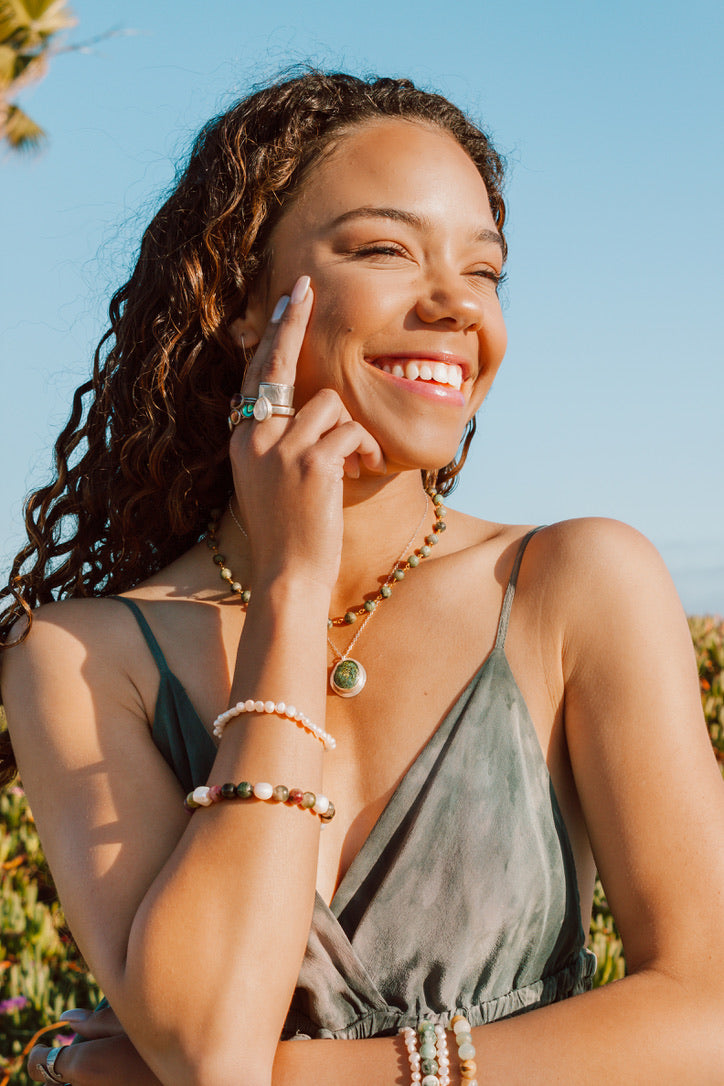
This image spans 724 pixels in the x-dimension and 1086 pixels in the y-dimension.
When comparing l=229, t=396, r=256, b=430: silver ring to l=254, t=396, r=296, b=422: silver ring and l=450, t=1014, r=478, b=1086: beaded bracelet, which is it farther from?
l=450, t=1014, r=478, b=1086: beaded bracelet

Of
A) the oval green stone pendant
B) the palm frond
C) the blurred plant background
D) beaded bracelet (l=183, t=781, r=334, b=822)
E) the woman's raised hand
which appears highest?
the palm frond

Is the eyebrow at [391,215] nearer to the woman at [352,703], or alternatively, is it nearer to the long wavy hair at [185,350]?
the woman at [352,703]

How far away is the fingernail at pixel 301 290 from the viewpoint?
281 cm

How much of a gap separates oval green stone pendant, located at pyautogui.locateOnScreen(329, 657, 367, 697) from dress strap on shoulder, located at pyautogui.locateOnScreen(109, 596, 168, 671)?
429mm

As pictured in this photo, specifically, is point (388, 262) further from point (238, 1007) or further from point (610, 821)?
point (238, 1007)

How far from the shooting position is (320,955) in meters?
2.42

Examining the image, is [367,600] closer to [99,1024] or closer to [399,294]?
[399,294]

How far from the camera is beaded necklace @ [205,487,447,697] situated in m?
2.82

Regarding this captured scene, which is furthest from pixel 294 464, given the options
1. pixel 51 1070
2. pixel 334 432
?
pixel 51 1070

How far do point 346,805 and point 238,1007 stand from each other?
0.65m

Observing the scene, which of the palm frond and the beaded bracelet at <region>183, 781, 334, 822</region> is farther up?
the palm frond

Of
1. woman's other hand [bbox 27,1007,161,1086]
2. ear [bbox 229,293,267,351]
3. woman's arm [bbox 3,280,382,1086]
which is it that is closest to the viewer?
woman's arm [bbox 3,280,382,1086]

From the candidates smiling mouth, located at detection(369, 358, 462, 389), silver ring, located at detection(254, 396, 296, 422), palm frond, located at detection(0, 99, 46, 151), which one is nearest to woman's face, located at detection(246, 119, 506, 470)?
smiling mouth, located at detection(369, 358, 462, 389)

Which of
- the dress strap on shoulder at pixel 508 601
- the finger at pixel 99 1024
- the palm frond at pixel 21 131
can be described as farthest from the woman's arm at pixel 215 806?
the palm frond at pixel 21 131
